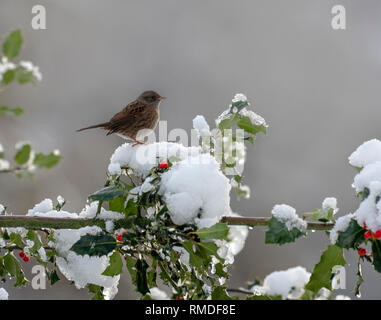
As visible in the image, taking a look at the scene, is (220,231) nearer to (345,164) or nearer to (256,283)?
(256,283)

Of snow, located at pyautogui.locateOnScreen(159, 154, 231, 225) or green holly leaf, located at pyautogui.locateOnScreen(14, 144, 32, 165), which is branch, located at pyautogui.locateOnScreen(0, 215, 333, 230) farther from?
green holly leaf, located at pyautogui.locateOnScreen(14, 144, 32, 165)

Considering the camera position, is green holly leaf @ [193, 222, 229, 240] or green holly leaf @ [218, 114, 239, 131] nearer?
green holly leaf @ [193, 222, 229, 240]

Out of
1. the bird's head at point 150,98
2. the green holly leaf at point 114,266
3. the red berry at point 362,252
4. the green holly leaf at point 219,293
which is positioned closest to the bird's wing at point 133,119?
the bird's head at point 150,98

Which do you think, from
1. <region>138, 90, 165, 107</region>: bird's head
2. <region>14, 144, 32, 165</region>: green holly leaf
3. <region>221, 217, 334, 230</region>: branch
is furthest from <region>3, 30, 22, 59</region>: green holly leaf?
<region>138, 90, 165, 107</region>: bird's head

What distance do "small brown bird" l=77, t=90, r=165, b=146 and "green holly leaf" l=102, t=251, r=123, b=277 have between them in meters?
1.97

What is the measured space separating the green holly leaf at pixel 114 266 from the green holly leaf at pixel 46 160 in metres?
0.71

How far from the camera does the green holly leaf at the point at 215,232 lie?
1.48 metres

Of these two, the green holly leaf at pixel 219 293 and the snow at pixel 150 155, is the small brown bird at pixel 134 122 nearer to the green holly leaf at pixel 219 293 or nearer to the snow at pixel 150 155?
the snow at pixel 150 155

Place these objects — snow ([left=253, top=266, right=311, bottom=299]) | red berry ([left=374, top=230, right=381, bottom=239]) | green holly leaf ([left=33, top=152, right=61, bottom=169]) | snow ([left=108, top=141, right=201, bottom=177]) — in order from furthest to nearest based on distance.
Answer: snow ([left=108, top=141, right=201, bottom=177]) < snow ([left=253, top=266, right=311, bottom=299]) < red berry ([left=374, top=230, right=381, bottom=239]) < green holly leaf ([left=33, top=152, right=61, bottom=169])

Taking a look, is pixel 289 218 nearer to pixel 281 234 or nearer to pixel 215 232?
pixel 281 234

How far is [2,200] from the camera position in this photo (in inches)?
225

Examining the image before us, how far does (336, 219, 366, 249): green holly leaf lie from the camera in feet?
4.75

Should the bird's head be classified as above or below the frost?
above
